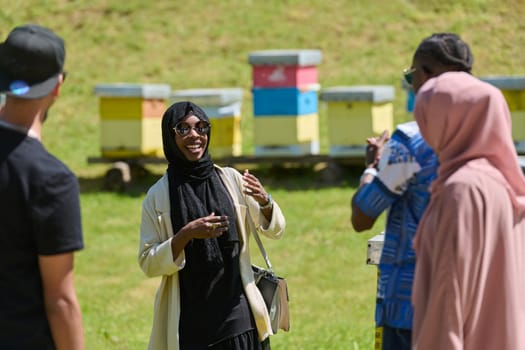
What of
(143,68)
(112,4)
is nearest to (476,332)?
(143,68)

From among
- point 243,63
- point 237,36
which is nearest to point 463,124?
point 243,63

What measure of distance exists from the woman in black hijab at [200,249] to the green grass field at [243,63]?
475cm

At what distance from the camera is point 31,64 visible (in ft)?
11.4

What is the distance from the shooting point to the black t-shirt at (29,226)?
11.0 feet

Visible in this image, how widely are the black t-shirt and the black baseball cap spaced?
14cm

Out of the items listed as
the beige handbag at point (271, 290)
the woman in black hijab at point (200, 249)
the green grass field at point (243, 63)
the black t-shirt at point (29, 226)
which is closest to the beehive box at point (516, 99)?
the green grass field at point (243, 63)

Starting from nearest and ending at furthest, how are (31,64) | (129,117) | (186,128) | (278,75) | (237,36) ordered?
(31,64) → (186,128) → (278,75) → (129,117) → (237,36)

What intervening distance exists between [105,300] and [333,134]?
167 inches

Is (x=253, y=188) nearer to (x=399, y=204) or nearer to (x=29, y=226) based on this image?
(x=399, y=204)

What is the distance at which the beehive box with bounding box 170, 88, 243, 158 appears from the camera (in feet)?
42.4

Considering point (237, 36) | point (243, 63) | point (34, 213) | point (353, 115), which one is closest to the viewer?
point (34, 213)

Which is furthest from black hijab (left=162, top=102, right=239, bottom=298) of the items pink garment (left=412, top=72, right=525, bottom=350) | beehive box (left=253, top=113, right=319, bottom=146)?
beehive box (left=253, top=113, right=319, bottom=146)

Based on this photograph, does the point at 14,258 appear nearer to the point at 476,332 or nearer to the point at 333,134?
the point at 476,332

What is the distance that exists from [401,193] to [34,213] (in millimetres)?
1265
